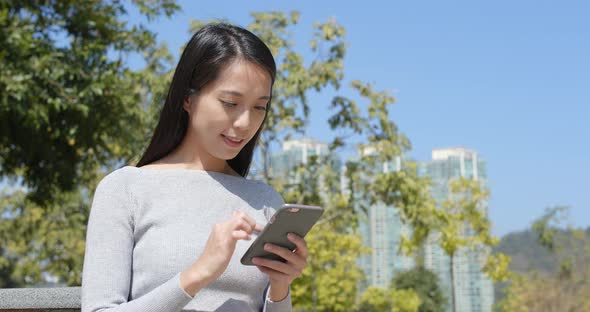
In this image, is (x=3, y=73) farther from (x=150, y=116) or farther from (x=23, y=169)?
(x=150, y=116)

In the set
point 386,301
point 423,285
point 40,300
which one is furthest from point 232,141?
point 423,285

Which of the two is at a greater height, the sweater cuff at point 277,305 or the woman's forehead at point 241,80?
the woman's forehead at point 241,80

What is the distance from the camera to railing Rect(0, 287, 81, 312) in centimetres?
254

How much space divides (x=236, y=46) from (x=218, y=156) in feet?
0.81

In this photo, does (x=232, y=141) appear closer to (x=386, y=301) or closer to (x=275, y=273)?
(x=275, y=273)

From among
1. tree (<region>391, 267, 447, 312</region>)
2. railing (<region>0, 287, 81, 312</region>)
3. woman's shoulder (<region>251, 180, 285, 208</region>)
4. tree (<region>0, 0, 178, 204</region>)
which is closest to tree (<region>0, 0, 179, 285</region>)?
tree (<region>0, 0, 178, 204</region>)

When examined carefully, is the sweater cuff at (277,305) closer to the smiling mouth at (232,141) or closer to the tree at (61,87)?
the smiling mouth at (232,141)

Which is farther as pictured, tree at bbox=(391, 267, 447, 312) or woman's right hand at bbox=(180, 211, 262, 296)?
tree at bbox=(391, 267, 447, 312)

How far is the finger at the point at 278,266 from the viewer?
157 centimetres

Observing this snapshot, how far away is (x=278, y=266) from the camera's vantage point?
5.20ft

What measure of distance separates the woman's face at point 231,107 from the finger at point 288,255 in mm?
268

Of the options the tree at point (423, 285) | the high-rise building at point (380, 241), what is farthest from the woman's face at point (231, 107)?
the high-rise building at point (380, 241)

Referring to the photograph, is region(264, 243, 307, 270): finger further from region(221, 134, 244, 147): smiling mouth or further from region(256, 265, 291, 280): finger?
region(221, 134, 244, 147): smiling mouth

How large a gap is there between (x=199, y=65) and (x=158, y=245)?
41 centimetres
